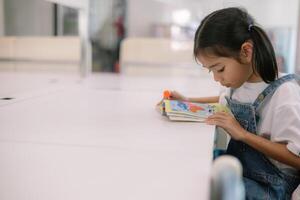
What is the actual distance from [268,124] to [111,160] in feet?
1.54

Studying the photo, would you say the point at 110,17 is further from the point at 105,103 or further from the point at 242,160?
the point at 242,160

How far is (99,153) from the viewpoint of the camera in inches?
25.5

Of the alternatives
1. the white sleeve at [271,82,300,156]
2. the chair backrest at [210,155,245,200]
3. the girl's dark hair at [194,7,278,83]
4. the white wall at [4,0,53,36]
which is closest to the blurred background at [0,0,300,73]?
the white wall at [4,0,53,36]

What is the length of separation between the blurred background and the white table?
31.3 inches

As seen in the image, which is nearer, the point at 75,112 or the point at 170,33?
the point at 75,112

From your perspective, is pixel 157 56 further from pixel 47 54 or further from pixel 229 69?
pixel 229 69

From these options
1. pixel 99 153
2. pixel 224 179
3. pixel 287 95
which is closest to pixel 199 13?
pixel 287 95

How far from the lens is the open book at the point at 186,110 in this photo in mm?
974

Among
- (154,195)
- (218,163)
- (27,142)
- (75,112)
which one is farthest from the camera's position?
(75,112)

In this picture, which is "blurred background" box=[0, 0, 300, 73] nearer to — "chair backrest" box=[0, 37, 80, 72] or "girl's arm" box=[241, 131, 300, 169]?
"chair backrest" box=[0, 37, 80, 72]

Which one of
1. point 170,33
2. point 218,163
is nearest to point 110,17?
point 170,33

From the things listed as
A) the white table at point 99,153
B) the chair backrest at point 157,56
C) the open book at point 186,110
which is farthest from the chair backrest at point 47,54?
the open book at point 186,110

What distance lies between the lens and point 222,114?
2.98 feet

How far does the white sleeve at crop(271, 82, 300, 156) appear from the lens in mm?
792
